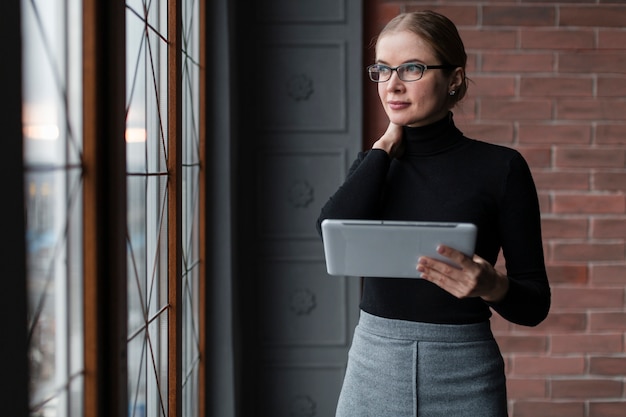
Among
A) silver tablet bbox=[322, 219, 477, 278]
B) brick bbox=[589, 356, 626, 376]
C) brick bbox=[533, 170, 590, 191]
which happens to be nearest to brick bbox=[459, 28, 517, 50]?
brick bbox=[533, 170, 590, 191]

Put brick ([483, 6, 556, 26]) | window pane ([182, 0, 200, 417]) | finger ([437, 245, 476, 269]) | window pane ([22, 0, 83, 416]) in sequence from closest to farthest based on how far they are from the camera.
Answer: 1. window pane ([22, 0, 83, 416])
2. finger ([437, 245, 476, 269])
3. window pane ([182, 0, 200, 417])
4. brick ([483, 6, 556, 26])

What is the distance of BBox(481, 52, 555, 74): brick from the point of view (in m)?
3.11

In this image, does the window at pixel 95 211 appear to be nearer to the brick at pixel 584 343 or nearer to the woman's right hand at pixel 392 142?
the woman's right hand at pixel 392 142

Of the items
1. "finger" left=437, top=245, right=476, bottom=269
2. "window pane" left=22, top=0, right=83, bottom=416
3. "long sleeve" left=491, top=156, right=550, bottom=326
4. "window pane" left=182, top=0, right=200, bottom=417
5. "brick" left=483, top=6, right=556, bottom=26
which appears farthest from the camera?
"brick" left=483, top=6, right=556, bottom=26

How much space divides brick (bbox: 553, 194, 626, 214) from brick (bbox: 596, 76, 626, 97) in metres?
0.41

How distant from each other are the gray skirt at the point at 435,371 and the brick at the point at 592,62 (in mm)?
1905

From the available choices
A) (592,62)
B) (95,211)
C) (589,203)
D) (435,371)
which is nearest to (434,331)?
(435,371)

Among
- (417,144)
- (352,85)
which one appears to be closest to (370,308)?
(417,144)

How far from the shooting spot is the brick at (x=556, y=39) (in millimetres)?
3098

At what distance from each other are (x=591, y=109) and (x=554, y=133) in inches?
6.9

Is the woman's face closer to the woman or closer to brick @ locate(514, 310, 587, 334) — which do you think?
the woman

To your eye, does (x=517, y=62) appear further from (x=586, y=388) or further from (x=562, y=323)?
(x=586, y=388)

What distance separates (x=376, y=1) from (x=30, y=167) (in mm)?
2302

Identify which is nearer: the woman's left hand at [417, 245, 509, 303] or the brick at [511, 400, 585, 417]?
the woman's left hand at [417, 245, 509, 303]
